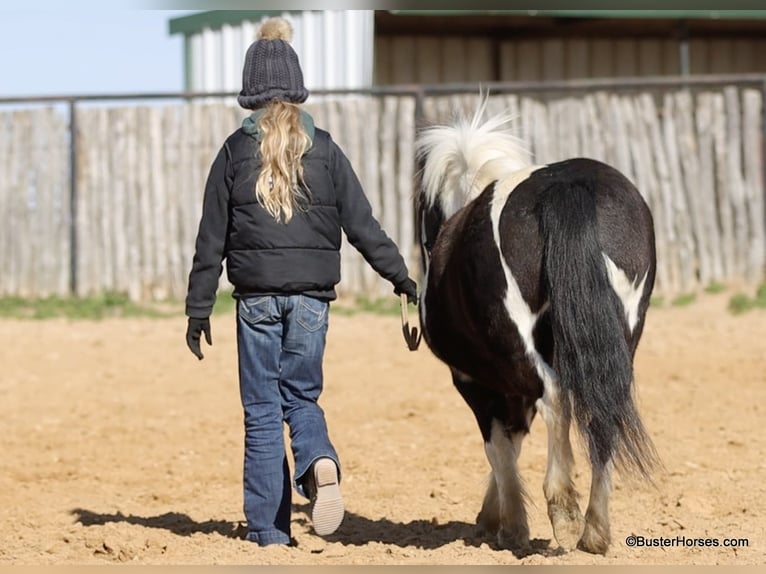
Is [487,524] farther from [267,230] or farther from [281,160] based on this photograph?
Answer: [281,160]

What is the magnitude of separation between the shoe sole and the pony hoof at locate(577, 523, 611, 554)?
2.89ft

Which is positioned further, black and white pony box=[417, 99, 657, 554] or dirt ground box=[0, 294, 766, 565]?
dirt ground box=[0, 294, 766, 565]

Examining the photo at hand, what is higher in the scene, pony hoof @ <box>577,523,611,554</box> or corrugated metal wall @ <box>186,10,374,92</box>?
corrugated metal wall @ <box>186,10,374,92</box>

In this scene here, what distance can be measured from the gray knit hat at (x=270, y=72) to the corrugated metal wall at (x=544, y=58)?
12219 millimetres

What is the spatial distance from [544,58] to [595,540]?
1338cm

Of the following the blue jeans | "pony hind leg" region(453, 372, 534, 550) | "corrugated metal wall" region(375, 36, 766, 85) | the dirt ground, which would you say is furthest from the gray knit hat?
"corrugated metal wall" region(375, 36, 766, 85)

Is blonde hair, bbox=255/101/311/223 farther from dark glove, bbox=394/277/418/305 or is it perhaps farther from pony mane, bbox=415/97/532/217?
pony mane, bbox=415/97/532/217

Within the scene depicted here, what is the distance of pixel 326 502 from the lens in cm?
443

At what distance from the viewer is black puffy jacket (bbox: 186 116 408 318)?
14.8 feet

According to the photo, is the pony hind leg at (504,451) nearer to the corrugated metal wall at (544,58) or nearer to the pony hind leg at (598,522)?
the pony hind leg at (598,522)

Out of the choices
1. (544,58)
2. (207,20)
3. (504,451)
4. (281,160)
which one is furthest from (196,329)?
(544,58)

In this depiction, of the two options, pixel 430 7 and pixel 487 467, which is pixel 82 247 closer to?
pixel 487 467

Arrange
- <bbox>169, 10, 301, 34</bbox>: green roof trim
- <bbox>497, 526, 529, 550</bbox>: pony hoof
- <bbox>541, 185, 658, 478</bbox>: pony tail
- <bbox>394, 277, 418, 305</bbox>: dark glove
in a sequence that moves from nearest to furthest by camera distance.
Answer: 1. <bbox>541, 185, 658, 478</bbox>: pony tail
2. <bbox>497, 526, 529, 550</bbox>: pony hoof
3. <bbox>394, 277, 418, 305</bbox>: dark glove
4. <bbox>169, 10, 301, 34</bbox>: green roof trim

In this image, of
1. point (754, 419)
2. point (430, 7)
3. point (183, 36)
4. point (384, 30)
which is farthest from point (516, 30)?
point (430, 7)
